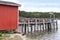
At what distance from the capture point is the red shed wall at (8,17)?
91.1ft

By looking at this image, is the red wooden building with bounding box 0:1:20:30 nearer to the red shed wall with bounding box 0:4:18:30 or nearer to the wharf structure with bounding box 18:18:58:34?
the red shed wall with bounding box 0:4:18:30

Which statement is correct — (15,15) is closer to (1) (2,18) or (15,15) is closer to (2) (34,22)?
(1) (2,18)

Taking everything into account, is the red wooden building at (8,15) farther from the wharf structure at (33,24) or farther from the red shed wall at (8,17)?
the wharf structure at (33,24)

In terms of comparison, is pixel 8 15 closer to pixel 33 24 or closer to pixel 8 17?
pixel 8 17

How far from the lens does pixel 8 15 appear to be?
1124 inches

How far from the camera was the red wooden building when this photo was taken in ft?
91.0

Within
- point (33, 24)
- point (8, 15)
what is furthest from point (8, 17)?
point (33, 24)

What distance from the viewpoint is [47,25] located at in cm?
5609

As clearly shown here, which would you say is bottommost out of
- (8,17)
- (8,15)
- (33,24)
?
(33,24)

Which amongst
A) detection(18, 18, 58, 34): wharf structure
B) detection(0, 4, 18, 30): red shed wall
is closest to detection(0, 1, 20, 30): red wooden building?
detection(0, 4, 18, 30): red shed wall

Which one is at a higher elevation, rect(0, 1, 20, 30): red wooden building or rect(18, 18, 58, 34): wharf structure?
rect(0, 1, 20, 30): red wooden building

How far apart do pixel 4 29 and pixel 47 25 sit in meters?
29.2

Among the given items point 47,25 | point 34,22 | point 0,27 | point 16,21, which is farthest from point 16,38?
point 47,25

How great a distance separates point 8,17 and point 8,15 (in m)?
0.25
